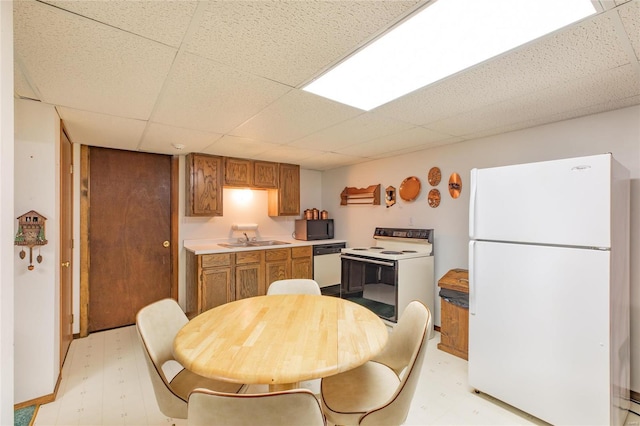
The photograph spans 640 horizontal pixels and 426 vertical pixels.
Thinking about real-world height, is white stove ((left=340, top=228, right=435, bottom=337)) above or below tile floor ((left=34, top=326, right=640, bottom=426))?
above

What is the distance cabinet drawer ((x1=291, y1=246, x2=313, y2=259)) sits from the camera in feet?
13.6

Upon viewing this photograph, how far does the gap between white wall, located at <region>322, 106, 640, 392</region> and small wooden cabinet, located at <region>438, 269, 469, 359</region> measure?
1.48 ft

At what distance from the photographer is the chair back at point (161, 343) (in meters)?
1.35

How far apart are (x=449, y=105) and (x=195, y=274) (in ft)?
10.3

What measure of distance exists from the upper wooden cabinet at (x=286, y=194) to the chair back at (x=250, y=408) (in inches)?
141

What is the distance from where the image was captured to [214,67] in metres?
1.52

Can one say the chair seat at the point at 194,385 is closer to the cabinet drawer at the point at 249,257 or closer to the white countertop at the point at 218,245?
the white countertop at the point at 218,245

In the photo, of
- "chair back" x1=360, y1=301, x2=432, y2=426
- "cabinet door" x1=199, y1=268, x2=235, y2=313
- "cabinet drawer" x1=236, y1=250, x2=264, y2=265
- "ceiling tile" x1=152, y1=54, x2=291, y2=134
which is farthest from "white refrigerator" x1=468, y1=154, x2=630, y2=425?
"cabinet door" x1=199, y1=268, x2=235, y2=313

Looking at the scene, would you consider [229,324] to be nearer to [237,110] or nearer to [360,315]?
[360,315]

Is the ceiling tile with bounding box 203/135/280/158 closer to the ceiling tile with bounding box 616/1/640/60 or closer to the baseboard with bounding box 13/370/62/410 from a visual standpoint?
the baseboard with bounding box 13/370/62/410

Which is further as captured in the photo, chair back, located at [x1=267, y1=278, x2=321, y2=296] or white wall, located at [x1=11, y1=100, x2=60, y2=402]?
chair back, located at [x1=267, y1=278, x2=321, y2=296]

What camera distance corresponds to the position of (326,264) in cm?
445

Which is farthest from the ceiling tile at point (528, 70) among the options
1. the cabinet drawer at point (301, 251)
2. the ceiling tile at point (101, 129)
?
the cabinet drawer at point (301, 251)

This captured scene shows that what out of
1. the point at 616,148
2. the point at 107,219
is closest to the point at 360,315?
the point at 616,148
